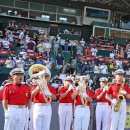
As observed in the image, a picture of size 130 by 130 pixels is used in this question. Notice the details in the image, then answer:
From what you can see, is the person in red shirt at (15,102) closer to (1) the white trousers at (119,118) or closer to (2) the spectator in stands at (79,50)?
(1) the white trousers at (119,118)

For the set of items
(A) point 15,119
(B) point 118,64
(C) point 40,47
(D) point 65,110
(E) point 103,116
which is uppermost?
(C) point 40,47

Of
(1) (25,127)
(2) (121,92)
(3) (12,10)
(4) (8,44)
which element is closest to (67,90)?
(2) (121,92)

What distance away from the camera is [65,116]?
34.6ft

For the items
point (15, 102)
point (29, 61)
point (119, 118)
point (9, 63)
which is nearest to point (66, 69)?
point (29, 61)

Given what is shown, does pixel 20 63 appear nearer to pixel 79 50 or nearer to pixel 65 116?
pixel 79 50

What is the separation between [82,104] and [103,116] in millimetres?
1276

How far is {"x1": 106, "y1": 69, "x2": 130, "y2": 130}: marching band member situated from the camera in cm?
984

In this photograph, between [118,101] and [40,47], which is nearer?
[118,101]

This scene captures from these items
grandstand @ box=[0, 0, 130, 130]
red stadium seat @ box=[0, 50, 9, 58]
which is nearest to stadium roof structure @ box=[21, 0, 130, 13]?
grandstand @ box=[0, 0, 130, 130]

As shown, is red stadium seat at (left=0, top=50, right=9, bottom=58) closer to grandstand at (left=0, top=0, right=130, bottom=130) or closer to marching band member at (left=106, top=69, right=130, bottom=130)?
grandstand at (left=0, top=0, right=130, bottom=130)

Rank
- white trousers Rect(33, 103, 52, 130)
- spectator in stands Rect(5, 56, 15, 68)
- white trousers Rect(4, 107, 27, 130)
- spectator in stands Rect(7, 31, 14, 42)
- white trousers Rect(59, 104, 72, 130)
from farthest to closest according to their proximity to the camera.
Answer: spectator in stands Rect(7, 31, 14, 42)
spectator in stands Rect(5, 56, 15, 68)
white trousers Rect(59, 104, 72, 130)
white trousers Rect(33, 103, 52, 130)
white trousers Rect(4, 107, 27, 130)

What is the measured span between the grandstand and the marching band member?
31.1ft

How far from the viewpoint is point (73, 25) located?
106 ft

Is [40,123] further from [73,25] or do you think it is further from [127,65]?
[73,25]
